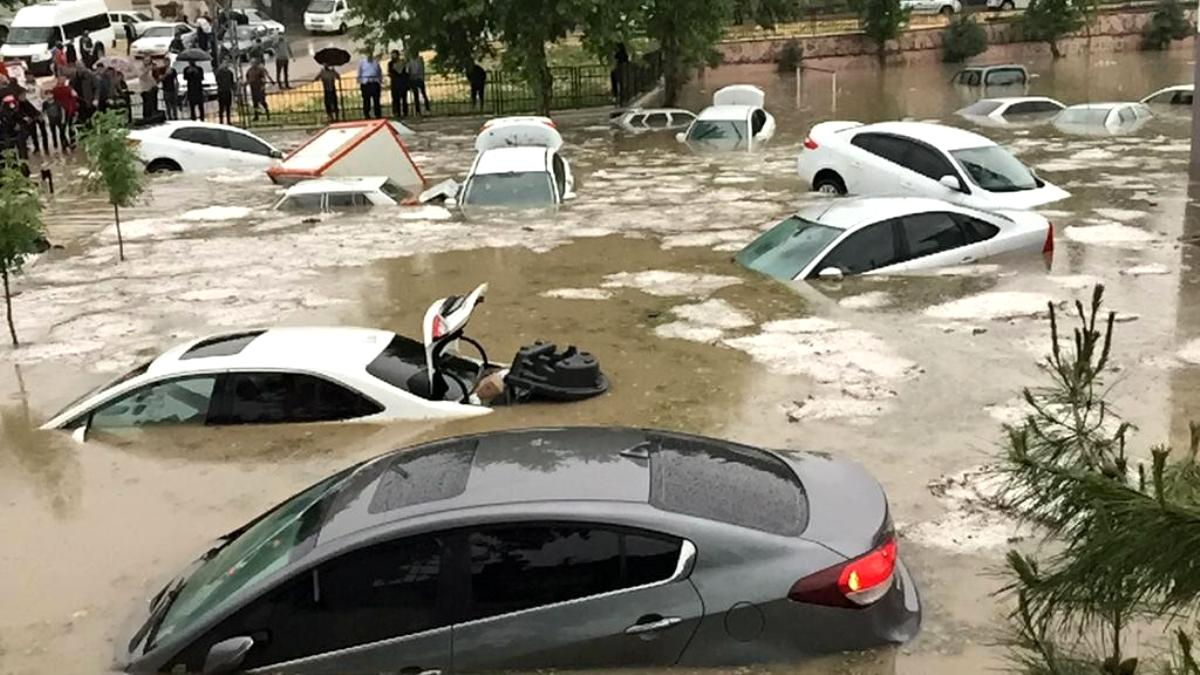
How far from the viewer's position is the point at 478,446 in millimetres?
5910

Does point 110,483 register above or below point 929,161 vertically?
below

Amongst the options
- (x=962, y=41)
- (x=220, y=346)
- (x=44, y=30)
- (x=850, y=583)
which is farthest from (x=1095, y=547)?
(x=962, y=41)

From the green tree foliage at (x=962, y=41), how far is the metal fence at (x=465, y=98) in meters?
18.3

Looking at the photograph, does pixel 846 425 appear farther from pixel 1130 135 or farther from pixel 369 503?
pixel 1130 135

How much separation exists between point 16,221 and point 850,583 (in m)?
10.3

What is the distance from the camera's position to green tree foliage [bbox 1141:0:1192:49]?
5288 cm

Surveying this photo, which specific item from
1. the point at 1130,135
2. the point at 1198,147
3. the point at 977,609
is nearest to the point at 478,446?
the point at 977,609

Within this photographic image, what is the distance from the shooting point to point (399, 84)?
32.9m

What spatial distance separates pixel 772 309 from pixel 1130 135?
56.6ft

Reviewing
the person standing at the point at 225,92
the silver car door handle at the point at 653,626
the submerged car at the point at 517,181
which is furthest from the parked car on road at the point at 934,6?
the silver car door handle at the point at 653,626

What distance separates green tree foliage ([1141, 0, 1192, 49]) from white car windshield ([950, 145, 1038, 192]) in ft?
135

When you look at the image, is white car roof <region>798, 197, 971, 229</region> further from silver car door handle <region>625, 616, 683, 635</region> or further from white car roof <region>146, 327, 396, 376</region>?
silver car door handle <region>625, 616, 683, 635</region>

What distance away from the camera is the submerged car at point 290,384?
30.3 feet

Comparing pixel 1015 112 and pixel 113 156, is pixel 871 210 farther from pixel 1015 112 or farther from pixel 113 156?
pixel 1015 112
